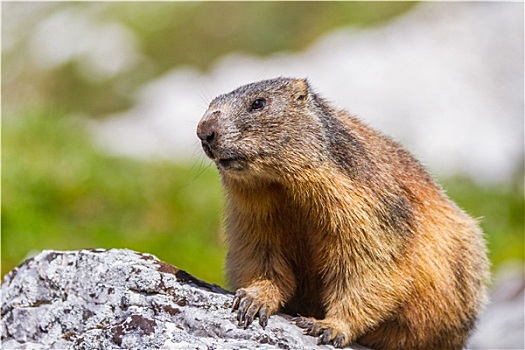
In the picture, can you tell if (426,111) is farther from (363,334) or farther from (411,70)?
(363,334)

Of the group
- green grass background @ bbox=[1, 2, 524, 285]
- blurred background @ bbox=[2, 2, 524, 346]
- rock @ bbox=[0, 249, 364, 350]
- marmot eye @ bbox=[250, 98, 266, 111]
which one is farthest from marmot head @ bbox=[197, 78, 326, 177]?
blurred background @ bbox=[2, 2, 524, 346]

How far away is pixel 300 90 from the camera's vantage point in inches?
307

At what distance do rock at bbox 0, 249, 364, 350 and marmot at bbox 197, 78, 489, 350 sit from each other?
232 mm

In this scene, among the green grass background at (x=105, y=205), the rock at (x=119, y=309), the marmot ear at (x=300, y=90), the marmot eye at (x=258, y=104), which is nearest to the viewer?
the rock at (x=119, y=309)

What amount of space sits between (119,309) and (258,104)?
6.89 ft

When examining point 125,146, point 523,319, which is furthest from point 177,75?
point 523,319

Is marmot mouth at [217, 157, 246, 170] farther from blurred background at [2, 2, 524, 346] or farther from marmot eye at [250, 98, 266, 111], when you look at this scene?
blurred background at [2, 2, 524, 346]

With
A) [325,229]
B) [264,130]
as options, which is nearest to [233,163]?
[264,130]

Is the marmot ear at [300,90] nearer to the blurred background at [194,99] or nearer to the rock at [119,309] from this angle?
the rock at [119,309]

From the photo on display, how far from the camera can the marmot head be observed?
700cm

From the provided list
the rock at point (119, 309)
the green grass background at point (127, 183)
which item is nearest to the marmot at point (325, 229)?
the rock at point (119, 309)

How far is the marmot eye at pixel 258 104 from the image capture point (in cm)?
744

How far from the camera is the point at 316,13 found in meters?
28.2

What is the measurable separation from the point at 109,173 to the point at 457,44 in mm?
12791
